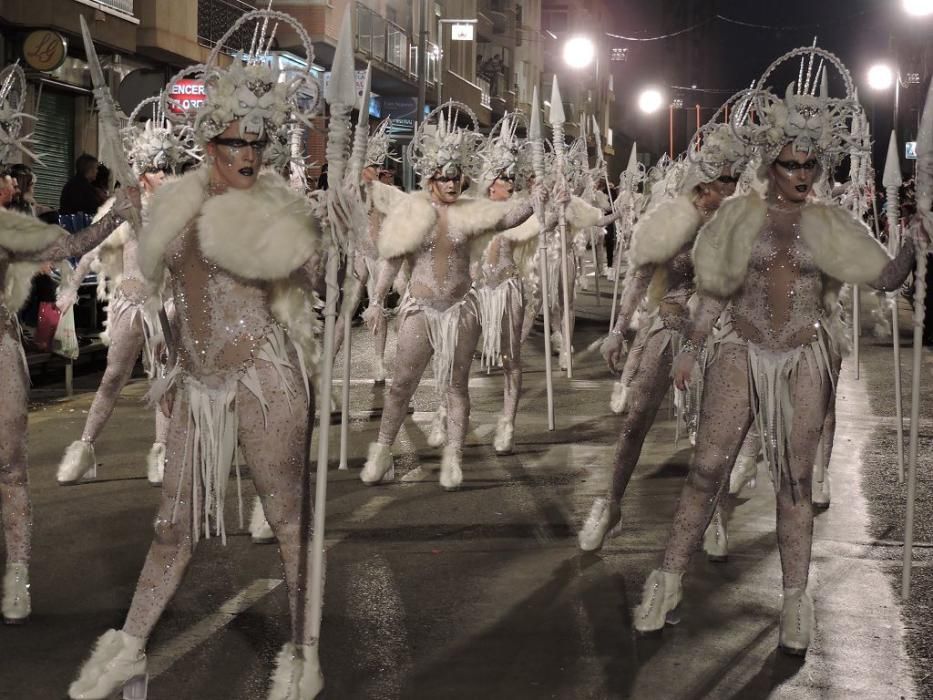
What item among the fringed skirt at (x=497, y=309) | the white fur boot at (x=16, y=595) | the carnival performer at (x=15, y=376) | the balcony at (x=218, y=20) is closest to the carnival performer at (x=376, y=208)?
the fringed skirt at (x=497, y=309)

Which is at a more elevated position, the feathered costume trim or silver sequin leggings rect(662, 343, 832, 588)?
the feathered costume trim

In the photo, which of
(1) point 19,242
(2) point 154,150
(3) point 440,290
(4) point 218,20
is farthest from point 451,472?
(4) point 218,20

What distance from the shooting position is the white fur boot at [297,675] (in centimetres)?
440

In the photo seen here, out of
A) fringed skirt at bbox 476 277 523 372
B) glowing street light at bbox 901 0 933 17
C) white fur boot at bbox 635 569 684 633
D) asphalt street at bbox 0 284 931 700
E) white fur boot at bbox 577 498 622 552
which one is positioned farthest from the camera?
glowing street light at bbox 901 0 933 17

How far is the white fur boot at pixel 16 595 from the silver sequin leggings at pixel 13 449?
0.04 metres

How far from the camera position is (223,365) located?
14.9ft

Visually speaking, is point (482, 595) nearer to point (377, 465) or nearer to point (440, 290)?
point (377, 465)

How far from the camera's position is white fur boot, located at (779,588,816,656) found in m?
5.11

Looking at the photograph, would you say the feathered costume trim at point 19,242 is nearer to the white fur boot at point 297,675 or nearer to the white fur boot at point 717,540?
the white fur boot at point 297,675

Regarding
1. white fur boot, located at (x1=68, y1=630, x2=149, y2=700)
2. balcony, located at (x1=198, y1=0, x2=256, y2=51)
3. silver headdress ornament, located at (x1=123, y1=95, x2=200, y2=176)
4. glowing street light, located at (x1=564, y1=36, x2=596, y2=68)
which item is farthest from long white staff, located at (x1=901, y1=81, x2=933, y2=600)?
glowing street light, located at (x1=564, y1=36, x2=596, y2=68)

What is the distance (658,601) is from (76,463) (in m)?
4.04

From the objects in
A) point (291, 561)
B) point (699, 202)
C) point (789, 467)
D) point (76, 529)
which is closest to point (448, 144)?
point (699, 202)

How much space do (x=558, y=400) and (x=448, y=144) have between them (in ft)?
14.9

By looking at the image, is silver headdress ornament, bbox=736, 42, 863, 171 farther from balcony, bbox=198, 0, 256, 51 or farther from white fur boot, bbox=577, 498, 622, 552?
balcony, bbox=198, 0, 256, 51
